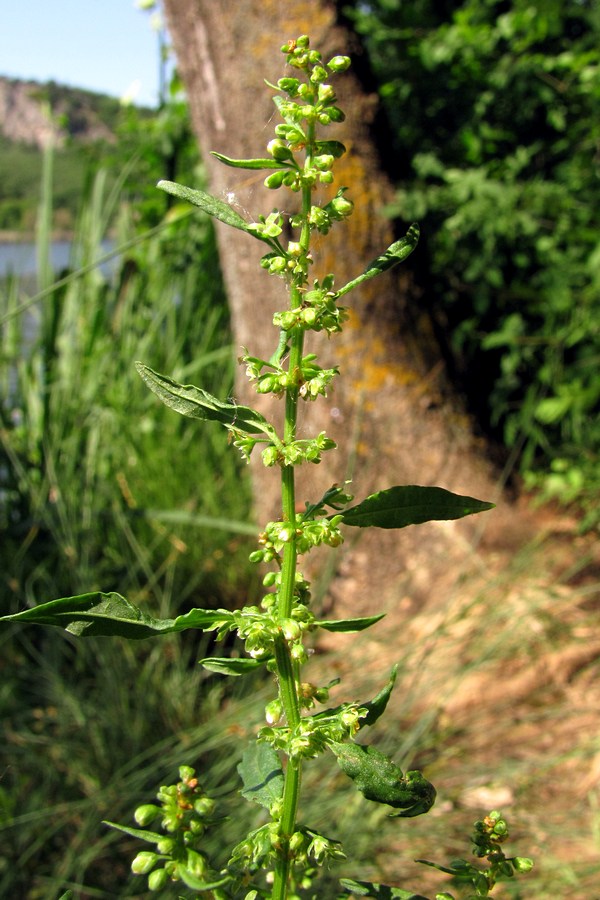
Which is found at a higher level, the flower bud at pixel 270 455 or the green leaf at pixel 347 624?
the flower bud at pixel 270 455

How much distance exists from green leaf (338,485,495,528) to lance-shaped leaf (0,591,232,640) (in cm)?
12

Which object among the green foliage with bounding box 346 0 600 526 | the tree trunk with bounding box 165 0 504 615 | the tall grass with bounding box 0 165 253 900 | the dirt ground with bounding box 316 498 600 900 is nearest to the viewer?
the dirt ground with bounding box 316 498 600 900

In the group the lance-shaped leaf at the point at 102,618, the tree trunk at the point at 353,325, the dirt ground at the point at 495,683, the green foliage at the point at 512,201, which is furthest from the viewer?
the green foliage at the point at 512,201

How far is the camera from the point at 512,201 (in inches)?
107

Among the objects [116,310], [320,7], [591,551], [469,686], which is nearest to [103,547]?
[116,310]

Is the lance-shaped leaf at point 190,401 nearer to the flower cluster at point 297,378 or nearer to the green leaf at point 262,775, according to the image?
the flower cluster at point 297,378

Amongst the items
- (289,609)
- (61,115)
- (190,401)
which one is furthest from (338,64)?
(61,115)

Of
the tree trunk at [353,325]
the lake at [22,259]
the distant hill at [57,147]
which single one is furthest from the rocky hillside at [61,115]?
the tree trunk at [353,325]

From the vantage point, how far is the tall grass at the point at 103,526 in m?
1.78

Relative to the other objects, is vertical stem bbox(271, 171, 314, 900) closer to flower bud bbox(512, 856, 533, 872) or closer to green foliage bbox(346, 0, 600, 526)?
flower bud bbox(512, 856, 533, 872)

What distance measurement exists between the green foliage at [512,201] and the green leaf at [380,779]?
2.13 meters

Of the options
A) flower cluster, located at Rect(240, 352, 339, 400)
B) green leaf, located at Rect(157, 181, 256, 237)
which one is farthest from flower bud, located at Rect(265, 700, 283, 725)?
green leaf, located at Rect(157, 181, 256, 237)

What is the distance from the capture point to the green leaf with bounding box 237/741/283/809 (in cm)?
62

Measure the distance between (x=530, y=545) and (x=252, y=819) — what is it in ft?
3.35
